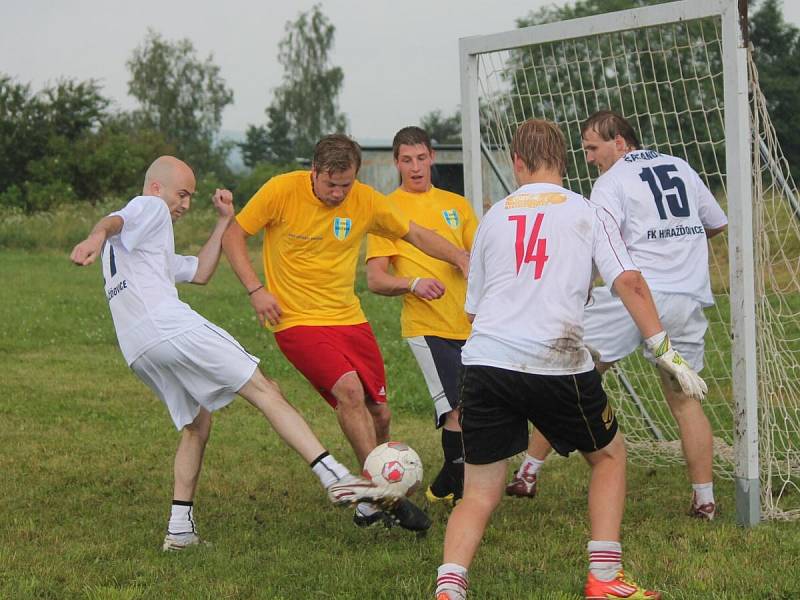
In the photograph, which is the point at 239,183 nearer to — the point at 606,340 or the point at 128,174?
the point at 128,174

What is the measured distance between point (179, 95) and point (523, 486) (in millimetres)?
68366

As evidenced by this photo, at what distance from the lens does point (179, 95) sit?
72.2m

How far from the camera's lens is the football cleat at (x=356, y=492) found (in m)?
5.18

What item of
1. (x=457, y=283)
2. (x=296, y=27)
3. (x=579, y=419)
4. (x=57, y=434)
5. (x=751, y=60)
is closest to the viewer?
(x=579, y=419)

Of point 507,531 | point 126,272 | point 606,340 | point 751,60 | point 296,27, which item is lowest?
point 507,531

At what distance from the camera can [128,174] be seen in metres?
46.8

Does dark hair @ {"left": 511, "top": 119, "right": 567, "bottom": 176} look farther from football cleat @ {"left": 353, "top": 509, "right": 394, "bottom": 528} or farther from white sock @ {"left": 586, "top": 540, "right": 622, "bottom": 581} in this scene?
football cleat @ {"left": 353, "top": 509, "right": 394, "bottom": 528}

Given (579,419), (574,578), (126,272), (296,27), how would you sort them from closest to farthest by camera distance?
(579,419)
(574,578)
(126,272)
(296,27)

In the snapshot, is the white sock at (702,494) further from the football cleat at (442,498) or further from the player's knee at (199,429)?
the player's knee at (199,429)

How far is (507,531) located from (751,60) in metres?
2.66

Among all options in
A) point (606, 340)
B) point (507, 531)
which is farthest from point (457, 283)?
point (507, 531)

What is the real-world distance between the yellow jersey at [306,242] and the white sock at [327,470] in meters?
1.10

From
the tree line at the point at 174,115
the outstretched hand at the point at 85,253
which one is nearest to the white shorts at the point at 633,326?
the outstretched hand at the point at 85,253

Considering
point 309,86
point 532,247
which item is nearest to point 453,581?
point 532,247
